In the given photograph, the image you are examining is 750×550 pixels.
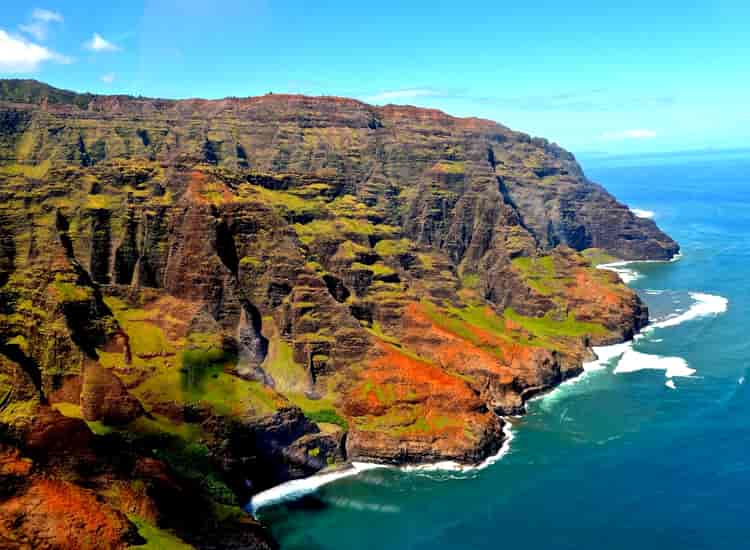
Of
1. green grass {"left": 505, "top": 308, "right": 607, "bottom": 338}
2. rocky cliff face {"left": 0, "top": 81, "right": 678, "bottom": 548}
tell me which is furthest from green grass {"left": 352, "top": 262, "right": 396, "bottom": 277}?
green grass {"left": 505, "top": 308, "right": 607, "bottom": 338}

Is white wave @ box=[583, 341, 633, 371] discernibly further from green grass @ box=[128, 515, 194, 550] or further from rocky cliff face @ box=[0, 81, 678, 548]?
green grass @ box=[128, 515, 194, 550]

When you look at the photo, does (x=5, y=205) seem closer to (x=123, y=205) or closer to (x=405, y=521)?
(x=123, y=205)

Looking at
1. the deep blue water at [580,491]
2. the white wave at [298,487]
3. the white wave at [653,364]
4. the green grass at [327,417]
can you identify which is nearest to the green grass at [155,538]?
the deep blue water at [580,491]

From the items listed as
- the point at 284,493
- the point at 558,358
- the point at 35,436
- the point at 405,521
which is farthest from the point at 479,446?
the point at 35,436

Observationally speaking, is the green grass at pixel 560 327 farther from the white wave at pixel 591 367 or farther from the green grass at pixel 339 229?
the green grass at pixel 339 229

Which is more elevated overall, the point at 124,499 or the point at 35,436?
the point at 35,436

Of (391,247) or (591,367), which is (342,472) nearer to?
(391,247)
